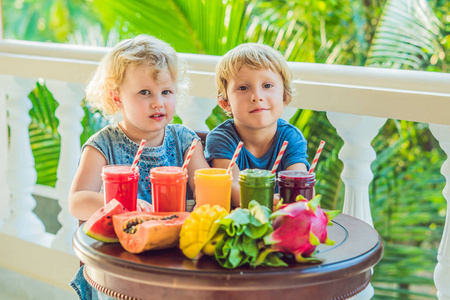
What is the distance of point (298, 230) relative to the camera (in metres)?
1.20

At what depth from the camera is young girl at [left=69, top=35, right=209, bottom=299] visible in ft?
5.81

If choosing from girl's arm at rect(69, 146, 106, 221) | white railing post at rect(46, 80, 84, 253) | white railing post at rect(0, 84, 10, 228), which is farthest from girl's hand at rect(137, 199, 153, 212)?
white railing post at rect(0, 84, 10, 228)

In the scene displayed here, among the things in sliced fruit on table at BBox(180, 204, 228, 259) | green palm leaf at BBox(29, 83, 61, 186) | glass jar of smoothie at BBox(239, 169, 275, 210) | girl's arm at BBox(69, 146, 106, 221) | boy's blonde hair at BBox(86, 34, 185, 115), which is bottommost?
green palm leaf at BBox(29, 83, 61, 186)

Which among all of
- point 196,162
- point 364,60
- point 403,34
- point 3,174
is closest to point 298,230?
point 196,162

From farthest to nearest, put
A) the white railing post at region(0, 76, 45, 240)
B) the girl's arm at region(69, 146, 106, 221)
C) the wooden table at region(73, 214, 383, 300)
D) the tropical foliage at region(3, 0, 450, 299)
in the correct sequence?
the tropical foliage at region(3, 0, 450, 299) → the white railing post at region(0, 76, 45, 240) → the girl's arm at region(69, 146, 106, 221) → the wooden table at region(73, 214, 383, 300)

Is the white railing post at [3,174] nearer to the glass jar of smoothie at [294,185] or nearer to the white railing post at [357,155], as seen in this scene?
the white railing post at [357,155]

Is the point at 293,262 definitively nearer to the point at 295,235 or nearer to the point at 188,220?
the point at 295,235

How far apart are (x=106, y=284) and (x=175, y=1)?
8.18 feet

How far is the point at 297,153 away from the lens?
1889 millimetres

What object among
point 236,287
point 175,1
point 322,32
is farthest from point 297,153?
point 322,32

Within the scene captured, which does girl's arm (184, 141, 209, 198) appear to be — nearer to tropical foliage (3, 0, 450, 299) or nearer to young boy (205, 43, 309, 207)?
young boy (205, 43, 309, 207)

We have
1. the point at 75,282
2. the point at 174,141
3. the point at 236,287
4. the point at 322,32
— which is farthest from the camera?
the point at 322,32

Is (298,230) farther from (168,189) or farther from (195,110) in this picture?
(195,110)

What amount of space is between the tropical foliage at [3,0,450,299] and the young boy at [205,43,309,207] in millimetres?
1077
